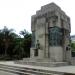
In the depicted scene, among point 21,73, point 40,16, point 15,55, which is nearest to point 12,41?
point 15,55

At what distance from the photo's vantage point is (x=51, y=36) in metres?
16.2

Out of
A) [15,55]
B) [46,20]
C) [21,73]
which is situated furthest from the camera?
[15,55]

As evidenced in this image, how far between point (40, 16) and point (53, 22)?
2.34m

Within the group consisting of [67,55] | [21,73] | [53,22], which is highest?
[53,22]

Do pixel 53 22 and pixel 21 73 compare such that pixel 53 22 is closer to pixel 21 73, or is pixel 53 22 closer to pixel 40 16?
pixel 40 16

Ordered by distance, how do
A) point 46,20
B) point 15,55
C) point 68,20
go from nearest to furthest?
point 46,20, point 68,20, point 15,55

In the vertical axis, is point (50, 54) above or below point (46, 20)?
below

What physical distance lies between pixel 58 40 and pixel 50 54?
183 centimetres

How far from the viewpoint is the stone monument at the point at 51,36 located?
15938mm

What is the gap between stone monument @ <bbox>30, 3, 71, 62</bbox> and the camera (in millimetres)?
15938

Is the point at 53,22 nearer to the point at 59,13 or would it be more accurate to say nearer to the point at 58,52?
the point at 59,13

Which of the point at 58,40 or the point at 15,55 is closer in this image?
the point at 58,40

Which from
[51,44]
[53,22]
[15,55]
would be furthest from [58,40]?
[15,55]

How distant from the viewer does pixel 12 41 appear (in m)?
33.3
